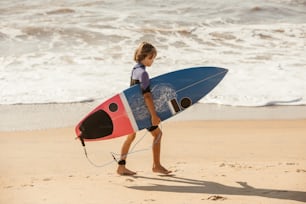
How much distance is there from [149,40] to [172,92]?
8393 mm

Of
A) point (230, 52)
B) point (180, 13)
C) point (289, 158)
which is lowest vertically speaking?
point (289, 158)

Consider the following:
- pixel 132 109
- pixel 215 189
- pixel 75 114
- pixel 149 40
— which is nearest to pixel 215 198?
pixel 215 189

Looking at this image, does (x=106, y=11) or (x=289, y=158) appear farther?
(x=106, y=11)

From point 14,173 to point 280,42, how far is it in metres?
8.83

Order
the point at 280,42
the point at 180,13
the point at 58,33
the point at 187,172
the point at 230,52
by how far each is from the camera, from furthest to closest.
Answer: the point at 180,13 < the point at 58,33 < the point at 280,42 < the point at 230,52 < the point at 187,172

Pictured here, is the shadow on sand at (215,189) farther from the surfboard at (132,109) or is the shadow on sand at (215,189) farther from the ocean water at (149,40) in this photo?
the ocean water at (149,40)

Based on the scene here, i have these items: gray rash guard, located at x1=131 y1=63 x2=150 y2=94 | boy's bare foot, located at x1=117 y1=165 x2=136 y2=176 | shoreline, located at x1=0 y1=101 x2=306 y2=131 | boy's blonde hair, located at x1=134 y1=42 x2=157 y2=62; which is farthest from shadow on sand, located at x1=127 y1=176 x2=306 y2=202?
shoreline, located at x1=0 y1=101 x2=306 y2=131

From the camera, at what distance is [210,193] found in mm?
4562

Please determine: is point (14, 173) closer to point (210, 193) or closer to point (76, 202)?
point (76, 202)

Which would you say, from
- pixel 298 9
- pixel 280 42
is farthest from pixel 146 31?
pixel 298 9

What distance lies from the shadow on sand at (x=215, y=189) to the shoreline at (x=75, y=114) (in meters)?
2.69

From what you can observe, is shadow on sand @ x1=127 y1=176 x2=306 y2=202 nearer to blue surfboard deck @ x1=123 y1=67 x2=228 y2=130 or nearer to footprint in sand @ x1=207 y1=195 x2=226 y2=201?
footprint in sand @ x1=207 y1=195 x2=226 y2=201

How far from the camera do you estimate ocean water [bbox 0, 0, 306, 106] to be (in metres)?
9.13

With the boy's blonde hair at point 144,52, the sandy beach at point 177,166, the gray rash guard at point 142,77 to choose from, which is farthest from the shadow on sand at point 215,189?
the boy's blonde hair at point 144,52
